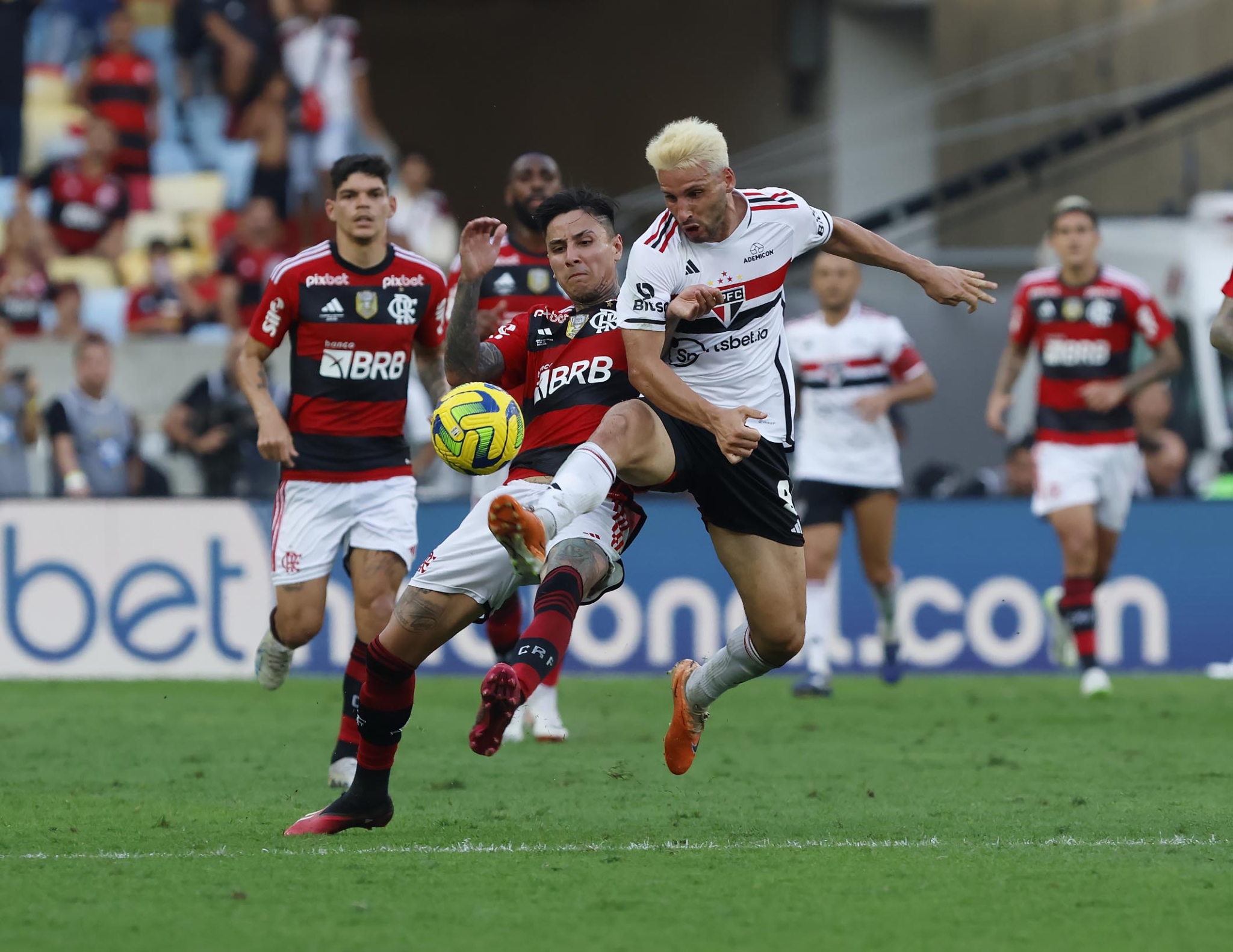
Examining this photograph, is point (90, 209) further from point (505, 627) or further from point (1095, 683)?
point (1095, 683)

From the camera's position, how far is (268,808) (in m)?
6.99

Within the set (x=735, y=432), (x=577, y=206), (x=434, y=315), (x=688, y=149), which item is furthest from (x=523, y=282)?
(x=735, y=432)

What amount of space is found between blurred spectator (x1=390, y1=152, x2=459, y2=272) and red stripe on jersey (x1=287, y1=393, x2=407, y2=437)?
9.84m

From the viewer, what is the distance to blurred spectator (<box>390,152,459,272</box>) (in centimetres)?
1838

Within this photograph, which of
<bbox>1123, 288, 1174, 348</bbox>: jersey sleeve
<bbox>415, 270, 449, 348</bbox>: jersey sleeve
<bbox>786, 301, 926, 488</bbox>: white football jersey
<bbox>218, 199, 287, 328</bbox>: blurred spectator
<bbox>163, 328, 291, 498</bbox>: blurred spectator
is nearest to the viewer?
<bbox>415, 270, 449, 348</bbox>: jersey sleeve

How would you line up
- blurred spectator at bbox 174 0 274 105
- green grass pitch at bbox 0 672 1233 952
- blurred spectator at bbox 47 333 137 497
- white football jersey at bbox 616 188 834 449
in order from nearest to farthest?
1. green grass pitch at bbox 0 672 1233 952
2. white football jersey at bbox 616 188 834 449
3. blurred spectator at bbox 47 333 137 497
4. blurred spectator at bbox 174 0 274 105

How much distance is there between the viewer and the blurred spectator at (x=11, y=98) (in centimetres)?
1838

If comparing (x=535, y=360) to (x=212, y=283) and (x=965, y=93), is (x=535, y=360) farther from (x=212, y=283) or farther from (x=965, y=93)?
(x=965, y=93)

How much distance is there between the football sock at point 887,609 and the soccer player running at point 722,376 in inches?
193

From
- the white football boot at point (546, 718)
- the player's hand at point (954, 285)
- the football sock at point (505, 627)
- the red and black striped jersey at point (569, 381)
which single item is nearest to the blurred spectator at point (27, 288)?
the football sock at point (505, 627)

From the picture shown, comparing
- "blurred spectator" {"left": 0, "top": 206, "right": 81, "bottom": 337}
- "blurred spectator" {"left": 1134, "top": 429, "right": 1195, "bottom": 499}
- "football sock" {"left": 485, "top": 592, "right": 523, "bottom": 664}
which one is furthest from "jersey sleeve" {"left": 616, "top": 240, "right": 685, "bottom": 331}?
"blurred spectator" {"left": 0, "top": 206, "right": 81, "bottom": 337}

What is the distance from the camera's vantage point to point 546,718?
938 centimetres

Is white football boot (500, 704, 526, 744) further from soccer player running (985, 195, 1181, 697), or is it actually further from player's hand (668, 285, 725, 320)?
player's hand (668, 285, 725, 320)

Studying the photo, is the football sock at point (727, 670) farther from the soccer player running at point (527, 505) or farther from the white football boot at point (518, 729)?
the white football boot at point (518, 729)
